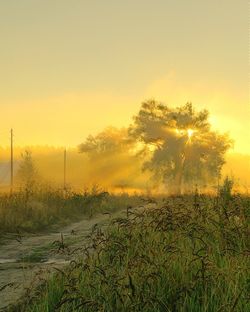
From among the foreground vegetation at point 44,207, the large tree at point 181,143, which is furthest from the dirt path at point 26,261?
the large tree at point 181,143

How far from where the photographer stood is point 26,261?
826 centimetres

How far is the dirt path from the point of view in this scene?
5.57 metres

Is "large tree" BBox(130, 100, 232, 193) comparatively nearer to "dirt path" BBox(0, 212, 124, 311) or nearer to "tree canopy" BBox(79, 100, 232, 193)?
"tree canopy" BBox(79, 100, 232, 193)

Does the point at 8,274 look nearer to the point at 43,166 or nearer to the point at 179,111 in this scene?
the point at 179,111

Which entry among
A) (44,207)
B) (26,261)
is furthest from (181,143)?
(26,261)

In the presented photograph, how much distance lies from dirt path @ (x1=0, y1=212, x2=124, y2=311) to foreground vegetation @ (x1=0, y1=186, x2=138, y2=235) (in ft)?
2.02

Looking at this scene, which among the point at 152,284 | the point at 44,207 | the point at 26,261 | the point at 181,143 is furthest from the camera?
the point at 181,143

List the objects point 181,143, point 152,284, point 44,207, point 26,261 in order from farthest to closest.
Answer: point 181,143
point 44,207
point 26,261
point 152,284

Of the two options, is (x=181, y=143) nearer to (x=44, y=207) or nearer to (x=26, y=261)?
(x=44, y=207)

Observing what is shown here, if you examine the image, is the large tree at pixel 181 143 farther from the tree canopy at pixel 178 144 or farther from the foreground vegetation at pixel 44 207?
the foreground vegetation at pixel 44 207

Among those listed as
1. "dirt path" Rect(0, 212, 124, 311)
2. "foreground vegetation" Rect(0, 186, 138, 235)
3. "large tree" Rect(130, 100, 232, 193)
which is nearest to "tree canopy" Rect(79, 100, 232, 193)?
"large tree" Rect(130, 100, 232, 193)

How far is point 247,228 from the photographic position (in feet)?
25.2

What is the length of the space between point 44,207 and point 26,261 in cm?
799

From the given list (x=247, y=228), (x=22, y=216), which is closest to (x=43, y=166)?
(x=22, y=216)
